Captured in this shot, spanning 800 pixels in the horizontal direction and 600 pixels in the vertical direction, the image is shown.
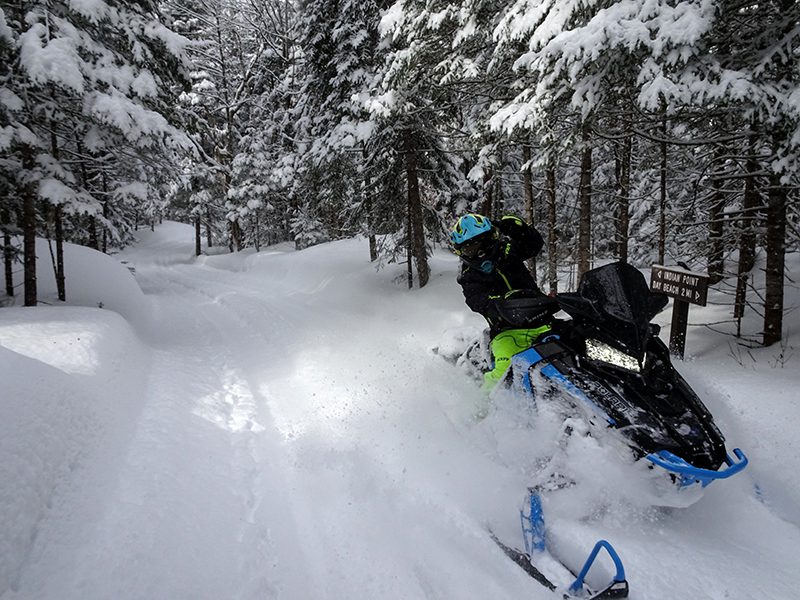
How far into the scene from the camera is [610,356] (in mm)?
2951

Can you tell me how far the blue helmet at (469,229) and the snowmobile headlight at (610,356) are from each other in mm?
1464

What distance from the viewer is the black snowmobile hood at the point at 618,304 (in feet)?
9.32

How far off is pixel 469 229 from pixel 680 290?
3023 millimetres

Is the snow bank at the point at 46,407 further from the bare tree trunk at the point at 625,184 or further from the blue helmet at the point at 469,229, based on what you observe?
A: the bare tree trunk at the point at 625,184

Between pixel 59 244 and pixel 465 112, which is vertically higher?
pixel 465 112

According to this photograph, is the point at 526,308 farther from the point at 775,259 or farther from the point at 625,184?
the point at 625,184

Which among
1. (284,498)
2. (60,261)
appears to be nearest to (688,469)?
(284,498)

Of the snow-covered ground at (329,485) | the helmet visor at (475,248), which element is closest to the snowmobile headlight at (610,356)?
the snow-covered ground at (329,485)

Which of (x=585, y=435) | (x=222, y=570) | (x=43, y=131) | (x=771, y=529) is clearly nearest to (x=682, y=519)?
(x=771, y=529)

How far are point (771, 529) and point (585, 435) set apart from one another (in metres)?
1.32

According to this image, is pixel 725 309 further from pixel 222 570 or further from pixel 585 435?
pixel 222 570

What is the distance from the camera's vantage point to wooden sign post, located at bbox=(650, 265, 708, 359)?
197 inches

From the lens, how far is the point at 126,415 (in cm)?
475

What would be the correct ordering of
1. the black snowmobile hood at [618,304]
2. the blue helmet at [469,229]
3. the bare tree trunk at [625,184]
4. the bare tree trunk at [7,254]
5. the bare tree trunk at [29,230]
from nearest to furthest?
the black snowmobile hood at [618,304] < the blue helmet at [469,229] < the bare tree trunk at [29,230] < the bare tree trunk at [7,254] < the bare tree trunk at [625,184]
